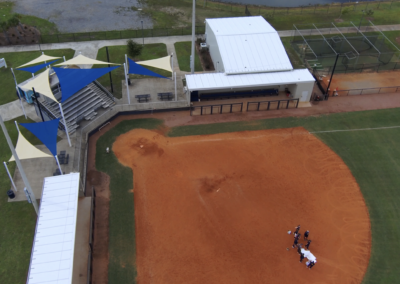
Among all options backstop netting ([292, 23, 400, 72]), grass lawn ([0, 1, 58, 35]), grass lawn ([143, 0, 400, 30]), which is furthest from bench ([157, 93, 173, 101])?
grass lawn ([0, 1, 58, 35])

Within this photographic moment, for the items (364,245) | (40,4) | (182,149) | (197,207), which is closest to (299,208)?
(364,245)

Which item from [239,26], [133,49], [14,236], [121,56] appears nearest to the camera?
[14,236]

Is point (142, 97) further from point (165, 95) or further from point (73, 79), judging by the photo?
point (73, 79)

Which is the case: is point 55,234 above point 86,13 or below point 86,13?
below

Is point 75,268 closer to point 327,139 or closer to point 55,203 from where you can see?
point 55,203

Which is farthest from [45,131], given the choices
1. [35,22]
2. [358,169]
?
[35,22]

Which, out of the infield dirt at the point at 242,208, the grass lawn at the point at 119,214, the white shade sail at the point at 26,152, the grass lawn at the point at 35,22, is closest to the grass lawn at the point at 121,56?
the grass lawn at the point at 119,214

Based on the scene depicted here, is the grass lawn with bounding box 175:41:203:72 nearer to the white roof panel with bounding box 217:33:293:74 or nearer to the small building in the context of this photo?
the small building
